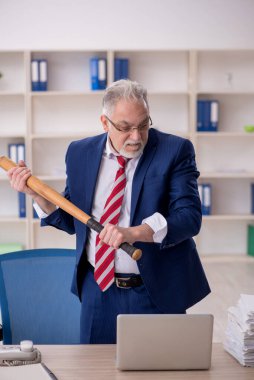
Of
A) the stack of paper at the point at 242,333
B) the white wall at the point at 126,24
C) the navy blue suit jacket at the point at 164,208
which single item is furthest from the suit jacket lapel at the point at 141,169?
the white wall at the point at 126,24

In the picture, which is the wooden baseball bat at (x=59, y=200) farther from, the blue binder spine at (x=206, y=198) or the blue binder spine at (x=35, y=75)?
the blue binder spine at (x=206, y=198)

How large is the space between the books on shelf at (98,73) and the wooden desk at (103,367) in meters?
4.55

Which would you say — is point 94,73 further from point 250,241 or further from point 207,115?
point 250,241

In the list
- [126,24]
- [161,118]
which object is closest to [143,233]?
[161,118]

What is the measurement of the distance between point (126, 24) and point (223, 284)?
277 cm

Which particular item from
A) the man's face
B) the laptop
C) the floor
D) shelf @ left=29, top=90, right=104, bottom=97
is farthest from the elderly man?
shelf @ left=29, top=90, right=104, bottom=97

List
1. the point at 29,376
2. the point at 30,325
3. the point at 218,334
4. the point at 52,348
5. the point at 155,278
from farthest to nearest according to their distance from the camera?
the point at 218,334, the point at 30,325, the point at 155,278, the point at 52,348, the point at 29,376

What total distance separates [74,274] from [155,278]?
1.05ft

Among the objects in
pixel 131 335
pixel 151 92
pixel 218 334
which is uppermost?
pixel 151 92

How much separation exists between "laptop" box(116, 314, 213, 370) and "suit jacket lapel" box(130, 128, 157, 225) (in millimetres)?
606

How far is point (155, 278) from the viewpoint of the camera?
2.25 metres

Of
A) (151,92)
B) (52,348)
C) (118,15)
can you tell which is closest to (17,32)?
(118,15)

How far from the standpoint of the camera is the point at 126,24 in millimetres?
6473

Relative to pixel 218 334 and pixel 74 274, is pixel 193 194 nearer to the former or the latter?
pixel 74 274
